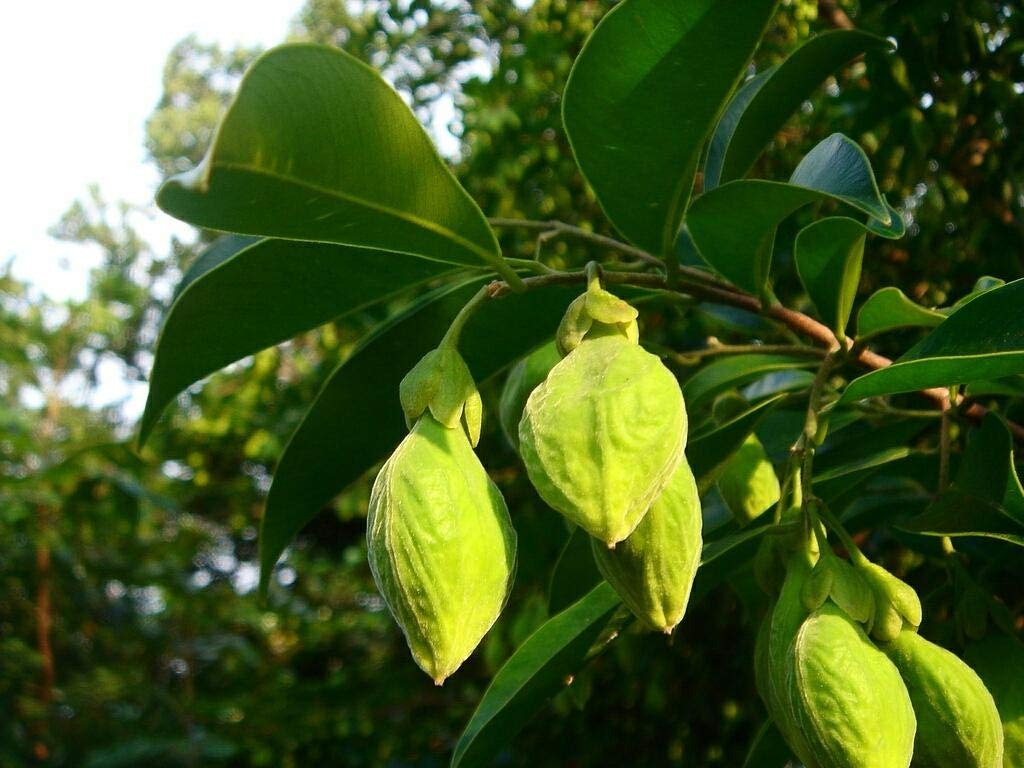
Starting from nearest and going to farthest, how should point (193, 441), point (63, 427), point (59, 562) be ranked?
point (59, 562) → point (63, 427) → point (193, 441)

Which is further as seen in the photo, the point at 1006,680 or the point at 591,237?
the point at 591,237

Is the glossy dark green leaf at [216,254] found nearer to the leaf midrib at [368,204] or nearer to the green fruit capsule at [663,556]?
the leaf midrib at [368,204]

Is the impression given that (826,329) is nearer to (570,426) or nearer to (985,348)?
(985,348)

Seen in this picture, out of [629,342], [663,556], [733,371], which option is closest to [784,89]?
[733,371]

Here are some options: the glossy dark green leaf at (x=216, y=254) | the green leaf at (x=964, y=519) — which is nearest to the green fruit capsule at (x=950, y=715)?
the green leaf at (x=964, y=519)

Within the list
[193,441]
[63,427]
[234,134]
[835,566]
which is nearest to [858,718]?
[835,566]

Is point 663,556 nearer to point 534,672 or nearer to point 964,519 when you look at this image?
point 534,672

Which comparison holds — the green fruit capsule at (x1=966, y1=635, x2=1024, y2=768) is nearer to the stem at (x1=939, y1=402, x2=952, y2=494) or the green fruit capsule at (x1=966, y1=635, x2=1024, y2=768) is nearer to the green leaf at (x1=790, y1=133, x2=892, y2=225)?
the stem at (x1=939, y1=402, x2=952, y2=494)
